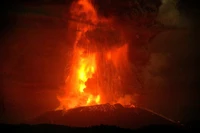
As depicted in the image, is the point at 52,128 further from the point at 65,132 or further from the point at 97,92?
the point at 97,92

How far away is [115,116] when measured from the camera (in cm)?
9050

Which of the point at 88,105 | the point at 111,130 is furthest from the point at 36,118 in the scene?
the point at 111,130

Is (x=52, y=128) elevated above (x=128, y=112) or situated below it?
below

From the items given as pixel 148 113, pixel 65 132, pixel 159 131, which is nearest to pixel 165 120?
pixel 148 113

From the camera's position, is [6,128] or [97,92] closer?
[6,128]

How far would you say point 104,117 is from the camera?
293 ft

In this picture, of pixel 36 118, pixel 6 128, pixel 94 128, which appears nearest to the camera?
pixel 6 128

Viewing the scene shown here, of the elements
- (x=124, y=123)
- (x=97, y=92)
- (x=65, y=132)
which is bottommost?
(x=65, y=132)

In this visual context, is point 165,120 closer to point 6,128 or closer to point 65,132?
point 65,132

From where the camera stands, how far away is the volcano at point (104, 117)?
87.5 m

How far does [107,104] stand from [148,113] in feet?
37.6

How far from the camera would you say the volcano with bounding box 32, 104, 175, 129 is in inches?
3445

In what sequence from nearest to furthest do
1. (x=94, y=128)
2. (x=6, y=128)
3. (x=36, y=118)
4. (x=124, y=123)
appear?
1. (x=6, y=128)
2. (x=94, y=128)
3. (x=124, y=123)
4. (x=36, y=118)

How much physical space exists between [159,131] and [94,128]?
446 inches
